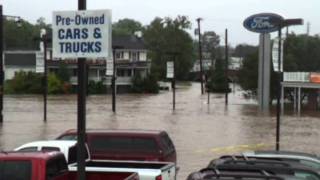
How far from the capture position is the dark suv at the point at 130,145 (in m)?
18.1

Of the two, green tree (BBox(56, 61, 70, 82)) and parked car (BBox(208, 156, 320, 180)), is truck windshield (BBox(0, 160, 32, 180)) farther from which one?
green tree (BBox(56, 61, 70, 82))

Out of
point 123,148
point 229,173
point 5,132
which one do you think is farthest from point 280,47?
point 5,132

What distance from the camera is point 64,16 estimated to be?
9.69 meters

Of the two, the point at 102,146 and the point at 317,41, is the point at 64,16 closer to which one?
the point at 102,146

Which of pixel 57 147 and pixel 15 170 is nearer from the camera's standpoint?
pixel 15 170

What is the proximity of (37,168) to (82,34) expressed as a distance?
2.84 meters

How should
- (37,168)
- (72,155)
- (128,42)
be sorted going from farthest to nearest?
(128,42), (72,155), (37,168)

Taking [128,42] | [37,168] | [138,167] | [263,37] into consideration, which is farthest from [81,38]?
[128,42]

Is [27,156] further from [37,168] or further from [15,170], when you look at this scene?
[37,168]

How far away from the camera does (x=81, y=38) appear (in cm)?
952

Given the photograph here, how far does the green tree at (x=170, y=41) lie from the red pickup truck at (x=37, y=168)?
393 feet

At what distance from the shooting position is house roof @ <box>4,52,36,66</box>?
10662 cm

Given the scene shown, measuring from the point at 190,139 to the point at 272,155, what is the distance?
21.3 metres

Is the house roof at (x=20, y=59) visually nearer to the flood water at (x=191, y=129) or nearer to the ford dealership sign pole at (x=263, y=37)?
the ford dealership sign pole at (x=263, y=37)
